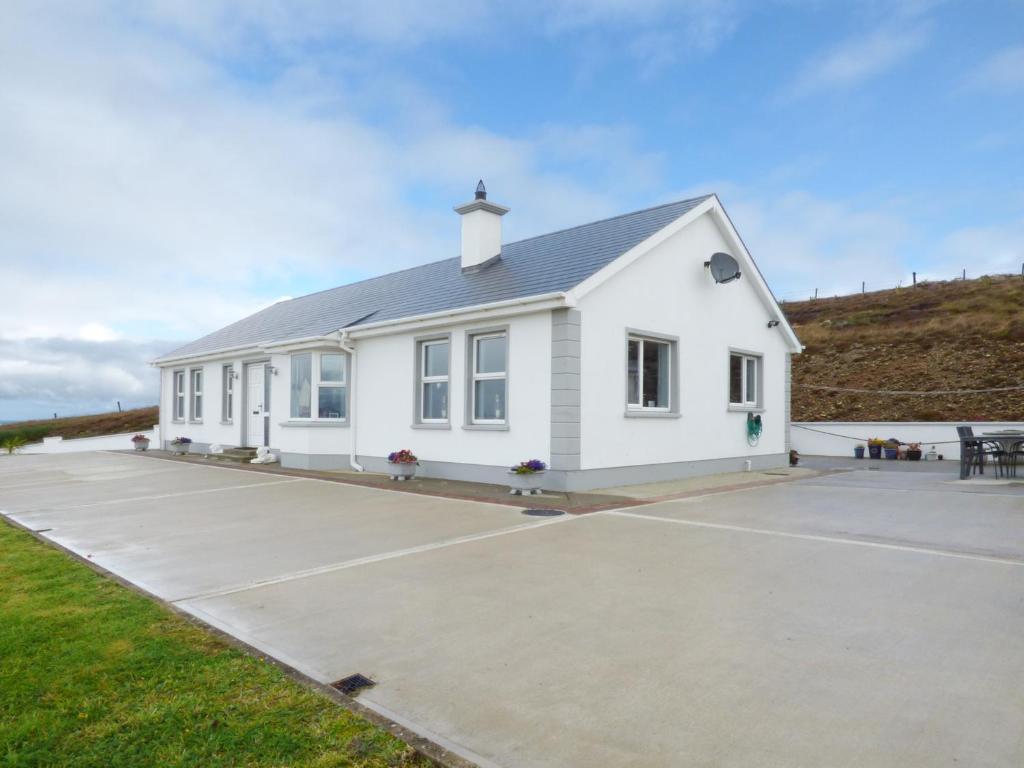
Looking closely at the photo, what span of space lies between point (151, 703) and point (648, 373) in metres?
9.97

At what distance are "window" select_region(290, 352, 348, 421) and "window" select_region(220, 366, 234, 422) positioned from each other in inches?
191

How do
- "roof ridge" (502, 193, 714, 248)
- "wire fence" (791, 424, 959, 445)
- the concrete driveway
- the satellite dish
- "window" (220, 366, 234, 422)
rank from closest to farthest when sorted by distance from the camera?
the concrete driveway
the satellite dish
"roof ridge" (502, 193, 714, 248)
"window" (220, 366, 234, 422)
"wire fence" (791, 424, 959, 445)

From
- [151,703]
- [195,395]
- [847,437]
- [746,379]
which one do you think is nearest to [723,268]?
[746,379]

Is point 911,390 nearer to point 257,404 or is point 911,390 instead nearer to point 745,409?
point 745,409

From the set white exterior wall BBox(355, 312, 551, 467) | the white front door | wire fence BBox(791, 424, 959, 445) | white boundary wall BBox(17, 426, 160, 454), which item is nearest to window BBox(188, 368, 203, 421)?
white boundary wall BBox(17, 426, 160, 454)

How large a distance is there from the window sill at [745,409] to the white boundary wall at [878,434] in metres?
7.48

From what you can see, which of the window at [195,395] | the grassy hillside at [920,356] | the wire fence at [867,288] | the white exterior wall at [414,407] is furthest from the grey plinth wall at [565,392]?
the wire fence at [867,288]

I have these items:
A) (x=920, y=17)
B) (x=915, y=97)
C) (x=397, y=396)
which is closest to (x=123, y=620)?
(x=397, y=396)

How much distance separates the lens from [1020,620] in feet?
12.7

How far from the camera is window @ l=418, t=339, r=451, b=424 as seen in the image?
473 inches

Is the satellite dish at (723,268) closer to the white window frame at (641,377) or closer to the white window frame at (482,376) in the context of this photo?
the white window frame at (641,377)

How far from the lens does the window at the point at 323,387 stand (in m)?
13.9

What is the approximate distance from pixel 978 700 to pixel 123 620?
186 inches

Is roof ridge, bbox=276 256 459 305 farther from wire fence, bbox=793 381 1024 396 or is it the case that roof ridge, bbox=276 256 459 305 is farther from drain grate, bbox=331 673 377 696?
wire fence, bbox=793 381 1024 396
